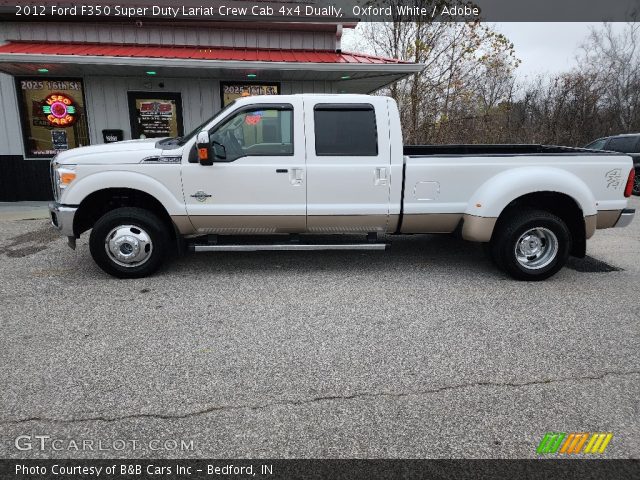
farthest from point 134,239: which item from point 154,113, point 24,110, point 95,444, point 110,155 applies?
point 24,110

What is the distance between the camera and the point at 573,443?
2.56 metres

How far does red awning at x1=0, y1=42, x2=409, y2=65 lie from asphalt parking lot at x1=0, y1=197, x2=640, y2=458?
4.94 m

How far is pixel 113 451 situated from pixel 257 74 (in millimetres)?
8706

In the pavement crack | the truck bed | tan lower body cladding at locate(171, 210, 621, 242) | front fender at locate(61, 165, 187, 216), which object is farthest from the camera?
the truck bed

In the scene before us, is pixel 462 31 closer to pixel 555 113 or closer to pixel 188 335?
pixel 555 113

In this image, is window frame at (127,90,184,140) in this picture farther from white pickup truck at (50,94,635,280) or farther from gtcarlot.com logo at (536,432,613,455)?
gtcarlot.com logo at (536,432,613,455)

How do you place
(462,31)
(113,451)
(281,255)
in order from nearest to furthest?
(113,451)
(281,255)
(462,31)

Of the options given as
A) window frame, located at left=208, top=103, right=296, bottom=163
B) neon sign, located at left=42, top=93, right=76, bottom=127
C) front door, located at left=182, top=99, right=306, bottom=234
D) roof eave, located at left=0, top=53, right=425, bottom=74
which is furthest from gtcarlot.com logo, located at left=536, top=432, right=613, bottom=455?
neon sign, located at left=42, top=93, right=76, bottom=127

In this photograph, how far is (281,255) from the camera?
250 inches

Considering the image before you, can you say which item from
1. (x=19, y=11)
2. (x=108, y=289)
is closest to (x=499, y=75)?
(x=19, y=11)

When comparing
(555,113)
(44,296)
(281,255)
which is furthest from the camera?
(555,113)

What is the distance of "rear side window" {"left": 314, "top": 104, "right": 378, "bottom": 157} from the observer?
206 inches

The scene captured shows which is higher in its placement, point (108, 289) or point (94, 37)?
point (94, 37)

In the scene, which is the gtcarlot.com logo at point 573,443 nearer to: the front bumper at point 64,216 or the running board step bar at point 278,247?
the running board step bar at point 278,247
